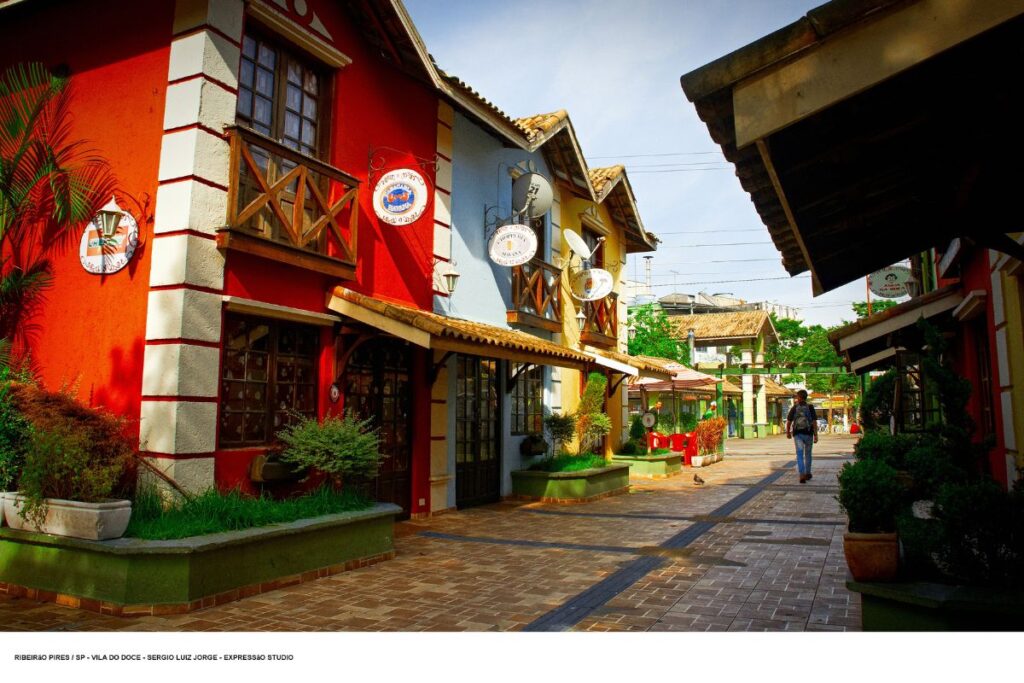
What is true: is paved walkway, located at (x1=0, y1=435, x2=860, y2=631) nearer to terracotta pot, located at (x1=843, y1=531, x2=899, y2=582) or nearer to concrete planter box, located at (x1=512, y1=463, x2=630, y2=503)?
terracotta pot, located at (x1=843, y1=531, x2=899, y2=582)

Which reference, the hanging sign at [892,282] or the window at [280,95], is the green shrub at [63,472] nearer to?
the window at [280,95]

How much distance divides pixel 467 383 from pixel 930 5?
901 centimetres

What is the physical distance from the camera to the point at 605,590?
6094 mm

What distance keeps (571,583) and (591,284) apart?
9125 mm

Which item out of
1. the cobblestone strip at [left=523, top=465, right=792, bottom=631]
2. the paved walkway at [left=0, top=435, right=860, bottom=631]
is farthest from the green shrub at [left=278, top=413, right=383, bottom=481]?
the cobblestone strip at [left=523, top=465, right=792, bottom=631]

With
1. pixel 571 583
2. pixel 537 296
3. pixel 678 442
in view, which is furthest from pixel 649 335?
pixel 571 583

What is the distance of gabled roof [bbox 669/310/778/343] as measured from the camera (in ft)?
134

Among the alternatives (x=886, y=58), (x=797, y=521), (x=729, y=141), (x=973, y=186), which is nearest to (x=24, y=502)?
(x=729, y=141)

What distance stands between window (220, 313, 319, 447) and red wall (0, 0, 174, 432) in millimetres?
834

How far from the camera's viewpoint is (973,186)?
380 centimetres

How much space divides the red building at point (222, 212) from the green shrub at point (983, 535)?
6020mm

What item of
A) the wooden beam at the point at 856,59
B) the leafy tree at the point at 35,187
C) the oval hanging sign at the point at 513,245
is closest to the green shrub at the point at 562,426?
the oval hanging sign at the point at 513,245

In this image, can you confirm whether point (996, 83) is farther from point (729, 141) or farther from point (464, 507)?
point (464, 507)

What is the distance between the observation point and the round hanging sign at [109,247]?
6871mm
